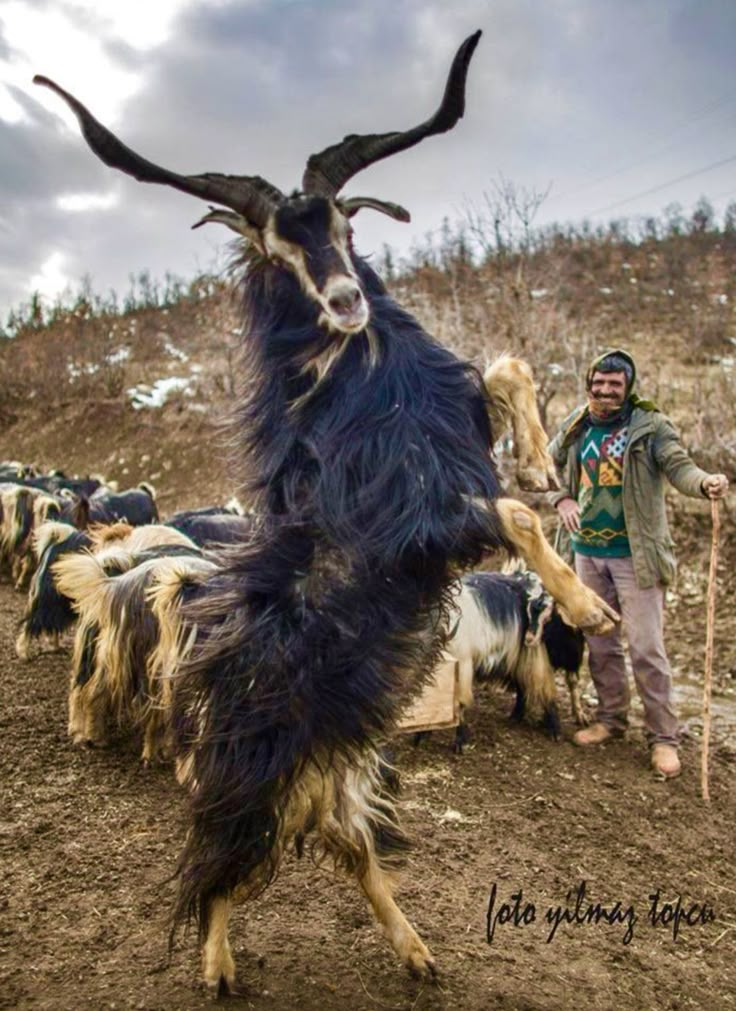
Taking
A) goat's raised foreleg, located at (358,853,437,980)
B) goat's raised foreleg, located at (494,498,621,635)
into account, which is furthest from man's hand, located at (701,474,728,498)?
goat's raised foreleg, located at (358,853,437,980)

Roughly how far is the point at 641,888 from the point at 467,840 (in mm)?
821

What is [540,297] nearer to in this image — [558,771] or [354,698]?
[558,771]

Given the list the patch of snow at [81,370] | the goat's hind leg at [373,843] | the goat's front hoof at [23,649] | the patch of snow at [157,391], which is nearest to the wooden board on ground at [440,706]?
the goat's hind leg at [373,843]

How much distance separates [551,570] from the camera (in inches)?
98.3

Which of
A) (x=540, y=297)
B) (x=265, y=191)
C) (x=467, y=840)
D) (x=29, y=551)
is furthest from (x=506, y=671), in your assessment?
(x=540, y=297)

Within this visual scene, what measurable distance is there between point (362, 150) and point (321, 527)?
1.24 meters

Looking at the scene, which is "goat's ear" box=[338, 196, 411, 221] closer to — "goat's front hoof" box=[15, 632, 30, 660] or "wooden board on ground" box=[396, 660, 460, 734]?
"wooden board on ground" box=[396, 660, 460, 734]

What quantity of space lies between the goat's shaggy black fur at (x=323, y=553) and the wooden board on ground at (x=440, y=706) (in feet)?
8.12

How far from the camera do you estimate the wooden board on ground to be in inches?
196

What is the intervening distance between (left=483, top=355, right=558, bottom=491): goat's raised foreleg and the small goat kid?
2.6 inches

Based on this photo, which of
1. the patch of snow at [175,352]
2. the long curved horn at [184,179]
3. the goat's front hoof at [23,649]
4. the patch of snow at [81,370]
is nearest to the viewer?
the long curved horn at [184,179]

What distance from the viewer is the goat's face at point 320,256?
7.49ft

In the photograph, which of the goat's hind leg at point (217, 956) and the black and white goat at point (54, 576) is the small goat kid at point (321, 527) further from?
the black and white goat at point (54, 576)

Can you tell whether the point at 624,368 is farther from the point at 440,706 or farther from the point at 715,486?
the point at 440,706
